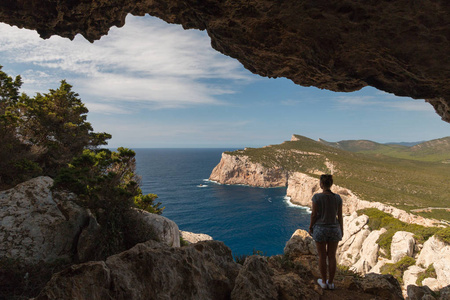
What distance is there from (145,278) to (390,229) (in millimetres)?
40083

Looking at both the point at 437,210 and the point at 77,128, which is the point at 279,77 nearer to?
the point at 77,128

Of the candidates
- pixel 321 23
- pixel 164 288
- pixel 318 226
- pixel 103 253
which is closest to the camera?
pixel 164 288

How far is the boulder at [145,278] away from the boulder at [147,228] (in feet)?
21.9

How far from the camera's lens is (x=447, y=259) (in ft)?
65.1

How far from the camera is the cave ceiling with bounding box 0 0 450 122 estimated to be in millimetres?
5312

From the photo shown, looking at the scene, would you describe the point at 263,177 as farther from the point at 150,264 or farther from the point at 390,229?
the point at 150,264

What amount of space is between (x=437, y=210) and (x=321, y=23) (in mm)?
61423

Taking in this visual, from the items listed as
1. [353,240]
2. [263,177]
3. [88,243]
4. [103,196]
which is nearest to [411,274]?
[353,240]

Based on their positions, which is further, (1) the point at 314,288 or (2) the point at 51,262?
(2) the point at 51,262

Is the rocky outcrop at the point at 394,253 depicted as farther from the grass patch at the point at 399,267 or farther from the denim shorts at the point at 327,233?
the denim shorts at the point at 327,233

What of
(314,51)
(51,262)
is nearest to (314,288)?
(314,51)

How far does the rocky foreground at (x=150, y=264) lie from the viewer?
3625mm

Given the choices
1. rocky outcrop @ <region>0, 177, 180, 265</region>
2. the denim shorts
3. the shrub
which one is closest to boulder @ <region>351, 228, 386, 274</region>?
the denim shorts

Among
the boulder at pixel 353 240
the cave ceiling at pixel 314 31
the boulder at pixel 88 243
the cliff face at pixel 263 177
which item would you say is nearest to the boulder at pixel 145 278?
the boulder at pixel 88 243
